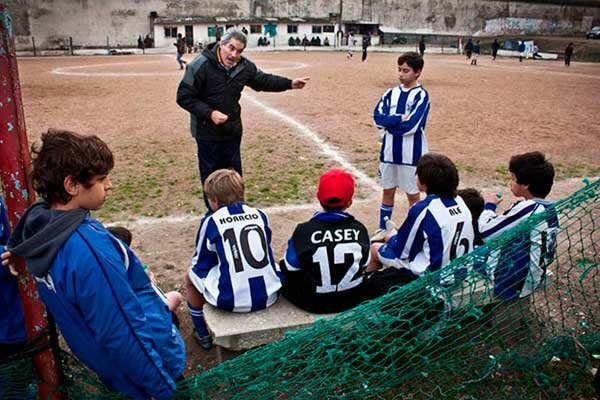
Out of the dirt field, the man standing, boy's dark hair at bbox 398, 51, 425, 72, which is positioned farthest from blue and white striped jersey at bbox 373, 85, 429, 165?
the man standing

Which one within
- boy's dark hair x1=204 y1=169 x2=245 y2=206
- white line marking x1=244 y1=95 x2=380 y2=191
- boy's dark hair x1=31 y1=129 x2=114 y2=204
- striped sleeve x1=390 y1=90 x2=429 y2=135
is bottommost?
white line marking x1=244 y1=95 x2=380 y2=191

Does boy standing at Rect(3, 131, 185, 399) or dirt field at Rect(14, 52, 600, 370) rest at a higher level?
boy standing at Rect(3, 131, 185, 399)

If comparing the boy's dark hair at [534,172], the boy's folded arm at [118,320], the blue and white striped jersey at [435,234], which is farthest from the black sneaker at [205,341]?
the boy's dark hair at [534,172]

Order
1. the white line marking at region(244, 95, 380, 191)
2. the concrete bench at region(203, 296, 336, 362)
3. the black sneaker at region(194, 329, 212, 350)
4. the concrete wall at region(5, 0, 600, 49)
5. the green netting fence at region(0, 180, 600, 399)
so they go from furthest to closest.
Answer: the concrete wall at region(5, 0, 600, 49) → the white line marking at region(244, 95, 380, 191) → the black sneaker at region(194, 329, 212, 350) → the concrete bench at region(203, 296, 336, 362) → the green netting fence at region(0, 180, 600, 399)

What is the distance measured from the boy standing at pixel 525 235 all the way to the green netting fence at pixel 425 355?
0.23ft

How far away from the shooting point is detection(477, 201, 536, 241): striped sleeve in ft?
12.0

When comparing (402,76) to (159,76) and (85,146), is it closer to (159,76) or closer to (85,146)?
(85,146)

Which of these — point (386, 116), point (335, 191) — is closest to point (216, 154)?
point (386, 116)

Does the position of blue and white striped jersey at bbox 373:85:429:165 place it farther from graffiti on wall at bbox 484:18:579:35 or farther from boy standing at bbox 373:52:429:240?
graffiti on wall at bbox 484:18:579:35

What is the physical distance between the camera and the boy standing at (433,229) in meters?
3.51

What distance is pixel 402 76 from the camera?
562cm

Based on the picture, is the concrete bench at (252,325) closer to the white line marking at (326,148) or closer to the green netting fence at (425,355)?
the green netting fence at (425,355)

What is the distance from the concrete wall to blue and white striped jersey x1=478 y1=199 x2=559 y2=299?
172 ft

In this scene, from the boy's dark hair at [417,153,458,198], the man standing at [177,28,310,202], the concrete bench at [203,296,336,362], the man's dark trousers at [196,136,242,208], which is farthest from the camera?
the man's dark trousers at [196,136,242,208]
